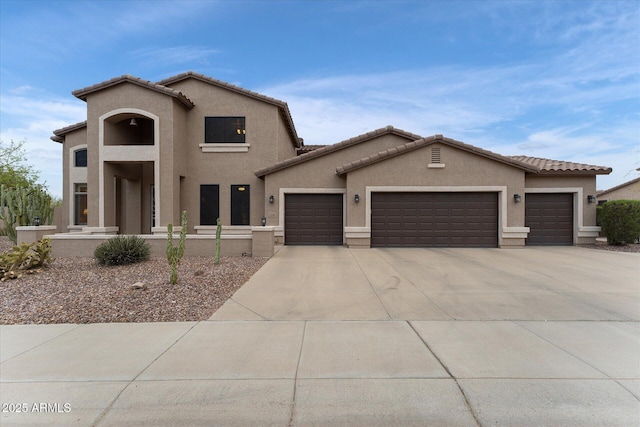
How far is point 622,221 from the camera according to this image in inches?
588

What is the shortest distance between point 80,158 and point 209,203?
7.77 m

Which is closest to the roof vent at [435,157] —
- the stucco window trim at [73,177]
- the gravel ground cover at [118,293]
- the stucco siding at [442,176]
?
the stucco siding at [442,176]

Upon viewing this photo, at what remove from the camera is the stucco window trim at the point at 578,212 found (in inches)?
622

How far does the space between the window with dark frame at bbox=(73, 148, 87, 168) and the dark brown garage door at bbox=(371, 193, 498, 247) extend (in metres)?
15.4

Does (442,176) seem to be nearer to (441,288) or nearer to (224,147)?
(441,288)

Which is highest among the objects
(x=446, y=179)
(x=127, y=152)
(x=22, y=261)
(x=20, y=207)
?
(x=127, y=152)

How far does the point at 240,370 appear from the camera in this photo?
13.2 ft

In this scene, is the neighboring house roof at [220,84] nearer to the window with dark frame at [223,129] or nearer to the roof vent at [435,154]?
the window with dark frame at [223,129]

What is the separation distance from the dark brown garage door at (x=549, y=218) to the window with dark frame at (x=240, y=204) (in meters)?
13.2

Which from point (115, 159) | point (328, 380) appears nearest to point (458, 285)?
point (328, 380)

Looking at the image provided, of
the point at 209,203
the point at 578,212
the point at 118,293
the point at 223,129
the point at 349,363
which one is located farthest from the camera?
the point at 223,129

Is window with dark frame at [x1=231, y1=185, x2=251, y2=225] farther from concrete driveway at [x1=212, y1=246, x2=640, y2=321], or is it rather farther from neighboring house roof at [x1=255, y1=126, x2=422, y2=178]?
concrete driveway at [x1=212, y1=246, x2=640, y2=321]

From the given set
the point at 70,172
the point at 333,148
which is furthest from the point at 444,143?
the point at 70,172

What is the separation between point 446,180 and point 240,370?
13.2m
